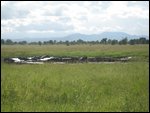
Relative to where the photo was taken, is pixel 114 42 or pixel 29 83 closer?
pixel 29 83

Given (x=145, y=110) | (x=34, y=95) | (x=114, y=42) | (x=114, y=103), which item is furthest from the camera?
(x=114, y=42)

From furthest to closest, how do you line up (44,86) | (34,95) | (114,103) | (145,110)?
(44,86) → (34,95) → (114,103) → (145,110)

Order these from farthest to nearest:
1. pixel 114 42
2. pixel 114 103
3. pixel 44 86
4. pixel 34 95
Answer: pixel 114 42 < pixel 44 86 < pixel 34 95 < pixel 114 103

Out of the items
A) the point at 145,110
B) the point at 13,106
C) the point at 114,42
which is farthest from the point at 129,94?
the point at 114,42

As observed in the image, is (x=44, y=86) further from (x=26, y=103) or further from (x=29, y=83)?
(x=26, y=103)

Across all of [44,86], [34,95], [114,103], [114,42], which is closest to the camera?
[114,103]

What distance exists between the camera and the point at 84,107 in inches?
421

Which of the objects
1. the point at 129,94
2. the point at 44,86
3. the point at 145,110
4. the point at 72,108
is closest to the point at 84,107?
the point at 72,108

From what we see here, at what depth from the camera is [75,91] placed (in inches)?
527

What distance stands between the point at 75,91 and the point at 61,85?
2406mm

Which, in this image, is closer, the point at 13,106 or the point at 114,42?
the point at 13,106

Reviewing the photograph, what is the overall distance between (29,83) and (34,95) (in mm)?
3102

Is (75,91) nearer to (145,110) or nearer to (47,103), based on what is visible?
(47,103)

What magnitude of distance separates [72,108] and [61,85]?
5.23m
